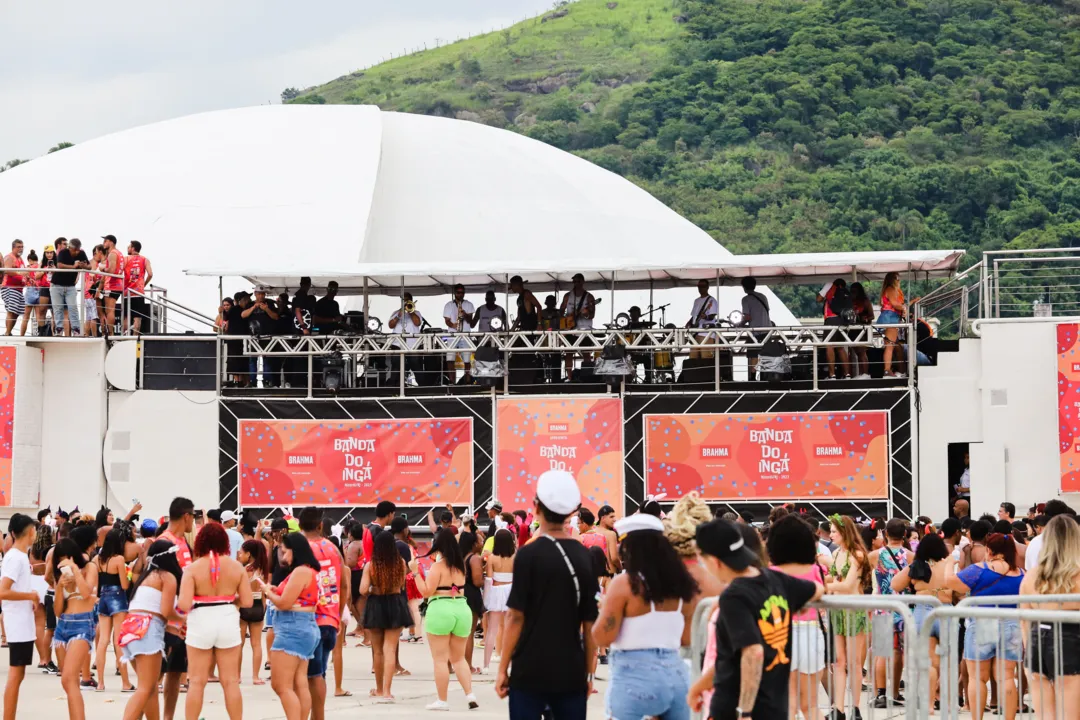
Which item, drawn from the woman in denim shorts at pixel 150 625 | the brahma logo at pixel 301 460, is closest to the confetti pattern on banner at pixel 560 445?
the brahma logo at pixel 301 460

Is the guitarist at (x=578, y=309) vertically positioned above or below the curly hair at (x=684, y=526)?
above

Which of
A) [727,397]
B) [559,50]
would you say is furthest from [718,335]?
[559,50]

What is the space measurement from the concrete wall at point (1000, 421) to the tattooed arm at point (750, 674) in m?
16.3

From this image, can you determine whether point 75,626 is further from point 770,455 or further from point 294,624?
point 770,455

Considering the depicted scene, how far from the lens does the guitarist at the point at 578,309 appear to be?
75.9ft

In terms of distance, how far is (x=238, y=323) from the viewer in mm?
24141

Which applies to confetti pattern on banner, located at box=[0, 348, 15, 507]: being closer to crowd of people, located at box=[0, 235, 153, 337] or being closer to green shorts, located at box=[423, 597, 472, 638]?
crowd of people, located at box=[0, 235, 153, 337]

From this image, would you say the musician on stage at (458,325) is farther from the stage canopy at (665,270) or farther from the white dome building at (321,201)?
the white dome building at (321,201)

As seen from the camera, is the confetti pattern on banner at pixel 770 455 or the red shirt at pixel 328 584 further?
the confetti pattern on banner at pixel 770 455

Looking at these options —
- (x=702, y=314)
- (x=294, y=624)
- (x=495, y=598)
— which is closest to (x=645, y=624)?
(x=294, y=624)

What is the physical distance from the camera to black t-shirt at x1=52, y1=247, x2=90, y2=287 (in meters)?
24.1

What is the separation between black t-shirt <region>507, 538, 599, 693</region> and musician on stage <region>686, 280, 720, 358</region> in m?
15.2

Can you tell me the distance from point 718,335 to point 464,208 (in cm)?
1443

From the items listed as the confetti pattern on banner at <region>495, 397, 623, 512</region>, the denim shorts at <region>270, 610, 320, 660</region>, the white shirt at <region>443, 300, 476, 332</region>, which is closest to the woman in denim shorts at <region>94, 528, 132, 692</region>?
the denim shorts at <region>270, 610, 320, 660</region>
